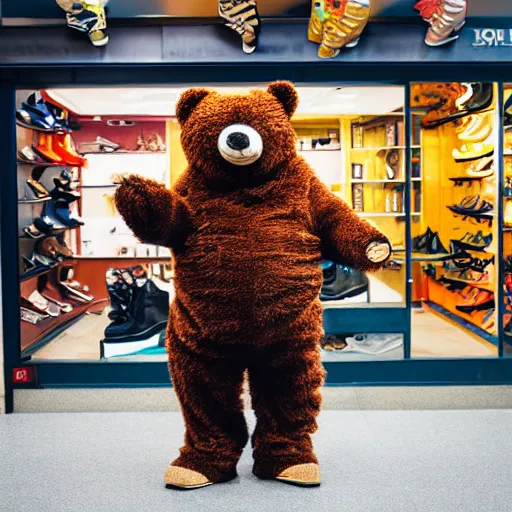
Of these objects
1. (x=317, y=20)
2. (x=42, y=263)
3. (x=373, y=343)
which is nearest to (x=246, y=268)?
(x=317, y=20)

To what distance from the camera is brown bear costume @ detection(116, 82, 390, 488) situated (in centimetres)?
326

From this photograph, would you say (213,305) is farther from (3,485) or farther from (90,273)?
(90,273)

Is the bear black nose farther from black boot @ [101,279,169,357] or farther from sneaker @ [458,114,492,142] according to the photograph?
sneaker @ [458,114,492,142]

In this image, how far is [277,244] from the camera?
3.32 meters

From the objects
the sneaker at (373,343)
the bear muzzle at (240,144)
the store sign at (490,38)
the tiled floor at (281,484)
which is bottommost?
the tiled floor at (281,484)

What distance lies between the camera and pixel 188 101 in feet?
11.2

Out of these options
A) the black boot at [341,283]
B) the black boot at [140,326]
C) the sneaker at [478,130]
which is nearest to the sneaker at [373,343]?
the black boot at [341,283]

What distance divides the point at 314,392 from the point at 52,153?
2.64m

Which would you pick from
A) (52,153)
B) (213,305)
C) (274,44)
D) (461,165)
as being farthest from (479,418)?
(52,153)

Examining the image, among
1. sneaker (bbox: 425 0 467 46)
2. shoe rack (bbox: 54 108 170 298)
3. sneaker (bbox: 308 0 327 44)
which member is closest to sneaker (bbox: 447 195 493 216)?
sneaker (bbox: 425 0 467 46)

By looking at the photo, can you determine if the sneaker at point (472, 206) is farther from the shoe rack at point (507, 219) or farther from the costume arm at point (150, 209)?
the costume arm at point (150, 209)

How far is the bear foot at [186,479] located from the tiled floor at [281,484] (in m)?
0.03

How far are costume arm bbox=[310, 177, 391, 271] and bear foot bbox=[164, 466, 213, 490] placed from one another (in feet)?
3.61

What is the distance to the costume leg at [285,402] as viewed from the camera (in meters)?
3.42
